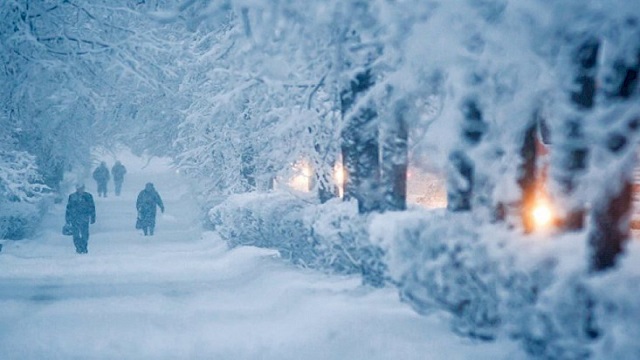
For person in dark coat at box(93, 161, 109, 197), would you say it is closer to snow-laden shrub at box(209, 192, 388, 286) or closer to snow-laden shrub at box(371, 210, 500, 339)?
snow-laden shrub at box(209, 192, 388, 286)

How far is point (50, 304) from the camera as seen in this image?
8734mm

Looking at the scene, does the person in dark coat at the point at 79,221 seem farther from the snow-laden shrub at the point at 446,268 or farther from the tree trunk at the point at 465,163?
the tree trunk at the point at 465,163

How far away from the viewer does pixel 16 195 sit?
15.1 m

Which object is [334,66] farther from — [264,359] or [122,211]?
[122,211]

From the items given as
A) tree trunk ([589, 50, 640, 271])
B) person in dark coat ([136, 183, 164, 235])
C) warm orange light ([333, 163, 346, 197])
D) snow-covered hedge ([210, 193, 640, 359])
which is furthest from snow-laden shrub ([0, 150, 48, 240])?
tree trunk ([589, 50, 640, 271])

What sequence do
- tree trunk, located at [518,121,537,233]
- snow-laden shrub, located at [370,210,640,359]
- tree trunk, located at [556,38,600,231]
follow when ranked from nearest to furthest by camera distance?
1. snow-laden shrub, located at [370,210,640,359]
2. tree trunk, located at [556,38,600,231]
3. tree trunk, located at [518,121,537,233]

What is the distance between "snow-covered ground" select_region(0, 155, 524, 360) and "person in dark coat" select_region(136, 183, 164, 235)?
538 cm

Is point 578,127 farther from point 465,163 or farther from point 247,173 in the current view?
point 247,173

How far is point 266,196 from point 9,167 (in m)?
6.54

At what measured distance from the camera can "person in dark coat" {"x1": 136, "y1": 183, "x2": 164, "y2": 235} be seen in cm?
1958

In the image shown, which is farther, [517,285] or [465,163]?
[465,163]

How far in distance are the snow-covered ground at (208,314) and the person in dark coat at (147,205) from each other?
5384 millimetres

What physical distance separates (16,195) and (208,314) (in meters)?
9.02

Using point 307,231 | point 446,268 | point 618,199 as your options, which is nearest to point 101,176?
point 307,231
